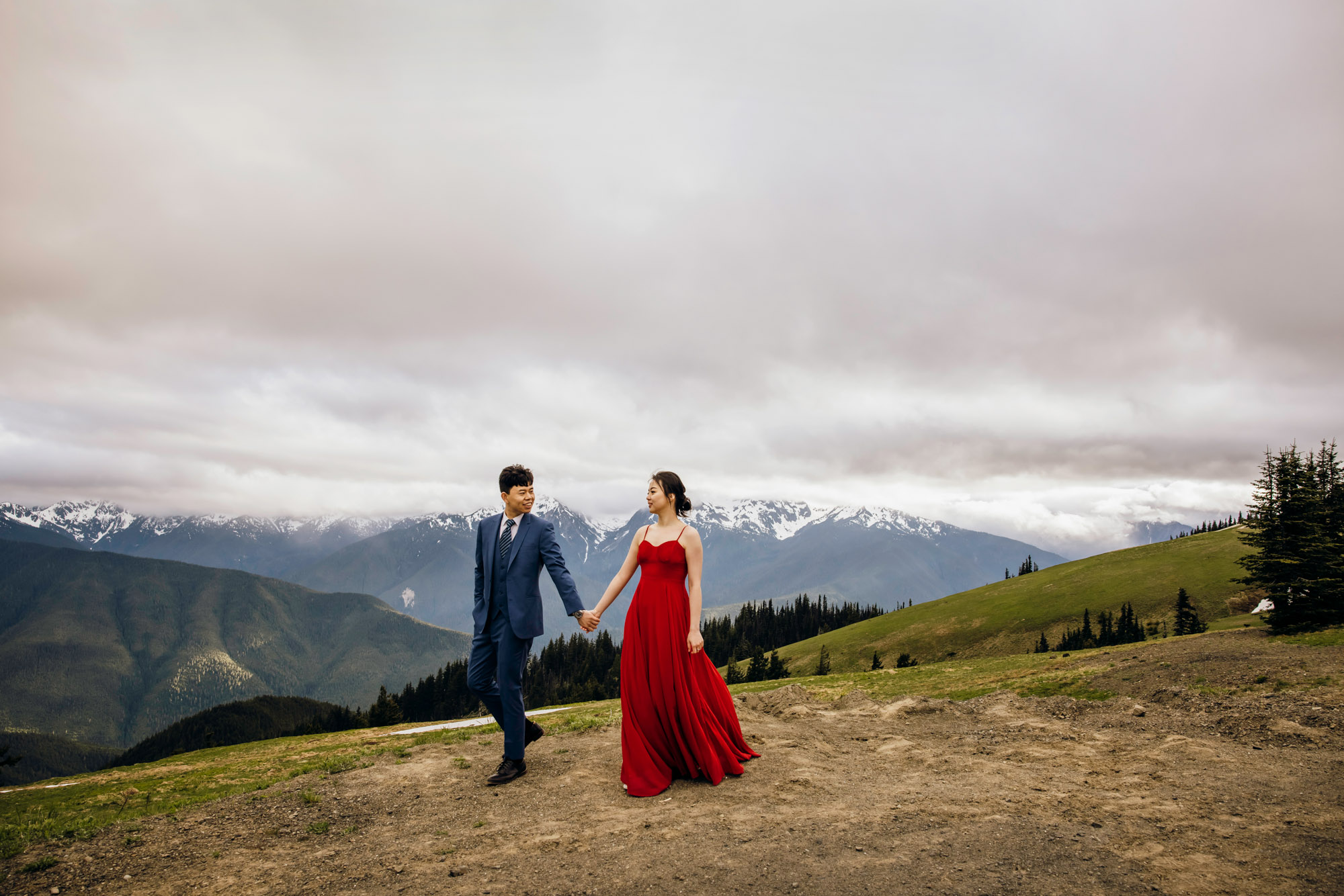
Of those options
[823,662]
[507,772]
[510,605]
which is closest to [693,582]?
[510,605]

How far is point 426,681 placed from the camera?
124 m

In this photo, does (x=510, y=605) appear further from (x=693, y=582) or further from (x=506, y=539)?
(x=693, y=582)

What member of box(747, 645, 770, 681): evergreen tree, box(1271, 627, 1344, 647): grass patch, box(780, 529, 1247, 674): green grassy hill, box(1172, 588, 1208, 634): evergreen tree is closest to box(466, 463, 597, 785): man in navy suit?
box(1271, 627, 1344, 647): grass patch

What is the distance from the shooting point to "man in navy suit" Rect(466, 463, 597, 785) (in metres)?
9.91

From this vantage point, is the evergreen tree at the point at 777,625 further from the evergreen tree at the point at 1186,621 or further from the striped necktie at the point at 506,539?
the striped necktie at the point at 506,539

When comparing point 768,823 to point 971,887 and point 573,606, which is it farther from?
→ point 573,606

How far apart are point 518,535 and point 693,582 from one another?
2.99m

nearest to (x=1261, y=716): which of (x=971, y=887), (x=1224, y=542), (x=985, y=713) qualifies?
(x=985, y=713)

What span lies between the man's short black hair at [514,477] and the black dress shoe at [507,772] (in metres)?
4.43

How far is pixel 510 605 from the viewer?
9.97 meters

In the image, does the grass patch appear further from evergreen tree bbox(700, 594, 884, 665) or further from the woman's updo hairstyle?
evergreen tree bbox(700, 594, 884, 665)

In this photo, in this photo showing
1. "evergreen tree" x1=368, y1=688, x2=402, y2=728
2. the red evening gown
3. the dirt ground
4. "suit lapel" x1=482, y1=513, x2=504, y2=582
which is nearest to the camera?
the dirt ground

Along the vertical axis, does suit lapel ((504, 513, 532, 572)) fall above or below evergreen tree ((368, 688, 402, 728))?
above

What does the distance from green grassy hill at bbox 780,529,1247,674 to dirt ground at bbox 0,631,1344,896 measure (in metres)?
79.9
